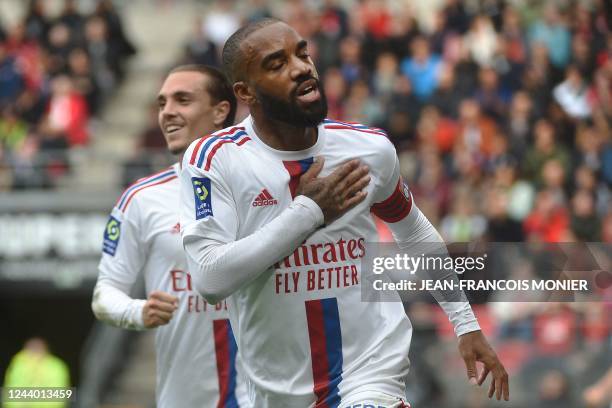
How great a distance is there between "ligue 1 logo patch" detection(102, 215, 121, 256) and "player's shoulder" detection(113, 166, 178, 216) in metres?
0.06

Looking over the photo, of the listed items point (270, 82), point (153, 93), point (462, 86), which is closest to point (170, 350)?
point (270, 82)

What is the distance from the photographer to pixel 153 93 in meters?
21.1

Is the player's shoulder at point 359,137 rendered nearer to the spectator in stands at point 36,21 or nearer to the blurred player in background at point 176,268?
the blurred player in background at point 176,268

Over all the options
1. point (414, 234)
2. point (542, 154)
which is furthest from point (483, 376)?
point (542, 154)

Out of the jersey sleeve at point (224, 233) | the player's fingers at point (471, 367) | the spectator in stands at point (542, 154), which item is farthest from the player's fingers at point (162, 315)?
the spectator in stands at point (542, 154)

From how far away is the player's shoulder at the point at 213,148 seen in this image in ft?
18.0

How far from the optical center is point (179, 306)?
696cm

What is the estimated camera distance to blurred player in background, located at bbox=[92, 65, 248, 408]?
6879 mm

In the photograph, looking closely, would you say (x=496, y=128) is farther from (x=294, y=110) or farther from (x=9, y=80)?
(x=294, y=110)

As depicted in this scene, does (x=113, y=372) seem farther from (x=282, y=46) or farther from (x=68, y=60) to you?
(x=282, y=46)

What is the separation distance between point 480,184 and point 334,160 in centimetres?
897

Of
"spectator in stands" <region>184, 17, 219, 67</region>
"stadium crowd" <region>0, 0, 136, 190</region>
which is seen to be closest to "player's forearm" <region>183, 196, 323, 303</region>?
"stadium crowd" <region>0, 0, 136, 190</region>

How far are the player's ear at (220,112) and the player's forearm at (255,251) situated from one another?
1898 millimetres

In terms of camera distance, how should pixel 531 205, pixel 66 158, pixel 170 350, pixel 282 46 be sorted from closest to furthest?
pixel 282 46
pixel 170 350
pixel 531 205
pixel 66 158
